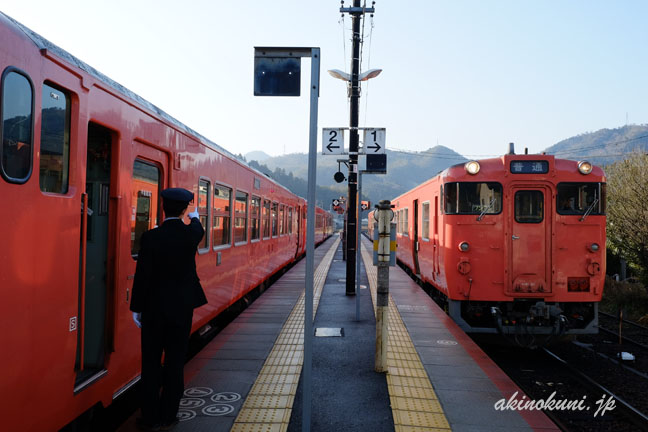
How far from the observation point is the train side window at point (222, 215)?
6.75 meters

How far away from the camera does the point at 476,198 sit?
737cm

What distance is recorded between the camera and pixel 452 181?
24.5ft

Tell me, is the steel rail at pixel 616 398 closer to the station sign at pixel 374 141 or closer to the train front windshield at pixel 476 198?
the train front windshield at pixel 476 198

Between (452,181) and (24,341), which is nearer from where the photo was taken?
(24,341)

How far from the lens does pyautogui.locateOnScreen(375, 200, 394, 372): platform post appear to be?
17.4 feet

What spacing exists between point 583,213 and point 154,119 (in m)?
6.09

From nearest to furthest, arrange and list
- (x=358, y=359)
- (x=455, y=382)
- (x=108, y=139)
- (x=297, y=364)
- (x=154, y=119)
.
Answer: (x=108, y=139) < (x=154, y=119) < (x=455, y=382) < (x=297, y=364) < (x=358, y=359)

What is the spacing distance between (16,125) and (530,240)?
262 inches

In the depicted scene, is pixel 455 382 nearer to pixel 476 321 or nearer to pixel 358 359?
pixel 358 359

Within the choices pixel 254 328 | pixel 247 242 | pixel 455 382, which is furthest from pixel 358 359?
pixel 247 242

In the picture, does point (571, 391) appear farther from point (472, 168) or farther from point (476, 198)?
point (472, 168)

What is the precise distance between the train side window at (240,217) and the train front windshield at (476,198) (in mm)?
3453

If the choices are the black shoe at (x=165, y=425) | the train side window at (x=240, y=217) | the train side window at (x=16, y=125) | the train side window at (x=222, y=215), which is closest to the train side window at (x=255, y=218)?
the train side window at (x=240, y=217)

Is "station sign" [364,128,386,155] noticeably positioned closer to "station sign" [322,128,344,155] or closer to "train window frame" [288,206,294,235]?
"station sign" [322,128,344,155]
